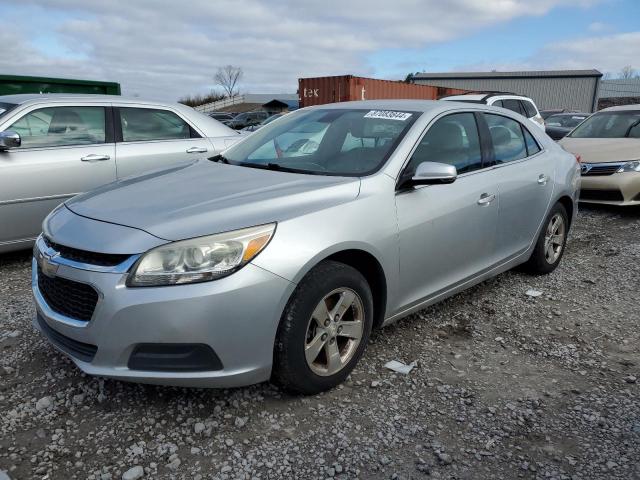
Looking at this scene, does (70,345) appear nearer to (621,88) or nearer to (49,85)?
(49,85)

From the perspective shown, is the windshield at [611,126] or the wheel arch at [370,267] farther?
the windshield at [611,126]

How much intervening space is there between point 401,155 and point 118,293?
1.77 m

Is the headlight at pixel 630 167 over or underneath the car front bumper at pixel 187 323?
over

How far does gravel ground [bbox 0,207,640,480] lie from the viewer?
2.32 metres

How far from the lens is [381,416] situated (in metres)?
2.67

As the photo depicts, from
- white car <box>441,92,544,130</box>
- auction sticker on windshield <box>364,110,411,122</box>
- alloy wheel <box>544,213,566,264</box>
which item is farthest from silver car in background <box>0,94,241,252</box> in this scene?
white car <box>441,92,544,130</box>

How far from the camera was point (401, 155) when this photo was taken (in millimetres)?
3150

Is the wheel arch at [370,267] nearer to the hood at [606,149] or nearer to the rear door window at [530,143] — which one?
the rear door window at [530,143]

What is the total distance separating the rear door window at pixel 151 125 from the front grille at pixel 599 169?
5.60 m

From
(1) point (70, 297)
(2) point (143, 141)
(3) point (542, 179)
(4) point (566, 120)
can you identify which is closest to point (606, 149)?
(3) point (542, 179)

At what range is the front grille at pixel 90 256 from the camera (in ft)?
7.72

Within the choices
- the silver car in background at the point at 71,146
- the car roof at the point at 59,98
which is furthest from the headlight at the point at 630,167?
the car roof at the point at 59,98

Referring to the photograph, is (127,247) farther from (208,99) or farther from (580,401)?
(208,99)

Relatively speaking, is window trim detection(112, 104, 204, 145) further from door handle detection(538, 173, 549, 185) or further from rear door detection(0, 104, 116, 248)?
door handle detection(538, 173, 549, 185)
